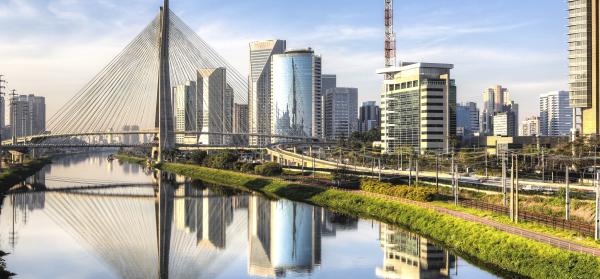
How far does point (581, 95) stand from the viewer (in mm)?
76062

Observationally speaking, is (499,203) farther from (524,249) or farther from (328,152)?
(328,152)

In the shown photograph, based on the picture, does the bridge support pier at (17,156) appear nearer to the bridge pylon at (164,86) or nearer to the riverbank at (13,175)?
the riverbank at (13,175)

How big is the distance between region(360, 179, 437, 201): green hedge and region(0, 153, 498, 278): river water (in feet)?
11.4

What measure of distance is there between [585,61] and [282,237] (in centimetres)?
5256

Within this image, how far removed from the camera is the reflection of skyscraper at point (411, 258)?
29.7 metres

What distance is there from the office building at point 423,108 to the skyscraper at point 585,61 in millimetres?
22539

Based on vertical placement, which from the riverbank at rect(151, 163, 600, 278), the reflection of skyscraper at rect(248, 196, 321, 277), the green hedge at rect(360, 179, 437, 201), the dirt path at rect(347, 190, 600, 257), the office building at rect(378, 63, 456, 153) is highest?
the office building at rect(378, 63, 456, 153)

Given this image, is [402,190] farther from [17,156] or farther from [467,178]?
[17,156]

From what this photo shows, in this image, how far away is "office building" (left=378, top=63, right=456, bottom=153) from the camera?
320 feet

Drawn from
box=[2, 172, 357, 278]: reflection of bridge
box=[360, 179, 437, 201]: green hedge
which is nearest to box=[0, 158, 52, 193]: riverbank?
box=[2, 172, 357, 278]: reflection of bridge

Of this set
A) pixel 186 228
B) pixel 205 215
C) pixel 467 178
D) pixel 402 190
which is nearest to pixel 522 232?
pixel 402 190

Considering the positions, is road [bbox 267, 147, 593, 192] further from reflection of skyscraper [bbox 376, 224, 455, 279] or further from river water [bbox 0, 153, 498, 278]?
reflection of skyscraper [bbox 376, 224, 455, 279]

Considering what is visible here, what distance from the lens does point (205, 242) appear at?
39.3 m

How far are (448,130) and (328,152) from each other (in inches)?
1534
